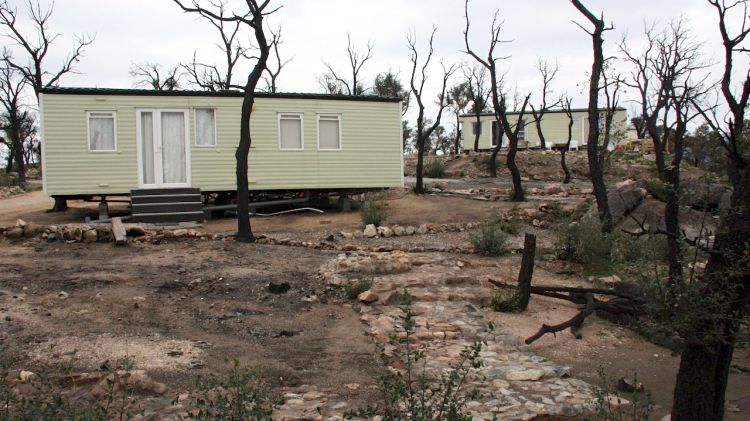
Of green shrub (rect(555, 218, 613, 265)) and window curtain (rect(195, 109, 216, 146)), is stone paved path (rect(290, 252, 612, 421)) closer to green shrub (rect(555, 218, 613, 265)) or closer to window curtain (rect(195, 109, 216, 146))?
green shrub (rect(555, 218, 613, 265))

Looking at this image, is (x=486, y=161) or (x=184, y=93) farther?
(x=486, y=161)

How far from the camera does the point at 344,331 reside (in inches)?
277

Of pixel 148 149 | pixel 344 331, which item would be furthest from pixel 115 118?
pixel 344 331

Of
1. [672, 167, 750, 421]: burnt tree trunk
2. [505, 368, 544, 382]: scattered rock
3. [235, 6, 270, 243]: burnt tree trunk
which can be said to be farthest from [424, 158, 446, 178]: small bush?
[672, 167, 750, 421]: burnt tree trunk

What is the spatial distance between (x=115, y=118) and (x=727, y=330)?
48.6ft

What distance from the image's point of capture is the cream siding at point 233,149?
15.1m

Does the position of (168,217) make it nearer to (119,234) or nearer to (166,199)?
(166,199)

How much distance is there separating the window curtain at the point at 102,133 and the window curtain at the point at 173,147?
3.93ft

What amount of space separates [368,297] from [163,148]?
9.82 metres

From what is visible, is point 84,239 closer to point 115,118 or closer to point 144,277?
point 144,277

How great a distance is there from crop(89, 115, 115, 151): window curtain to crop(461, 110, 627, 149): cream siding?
76.4 ft

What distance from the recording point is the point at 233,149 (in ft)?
53.0

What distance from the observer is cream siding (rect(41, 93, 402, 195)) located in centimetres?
1512

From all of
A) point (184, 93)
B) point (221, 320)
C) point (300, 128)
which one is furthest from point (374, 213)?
point (221, 320)
